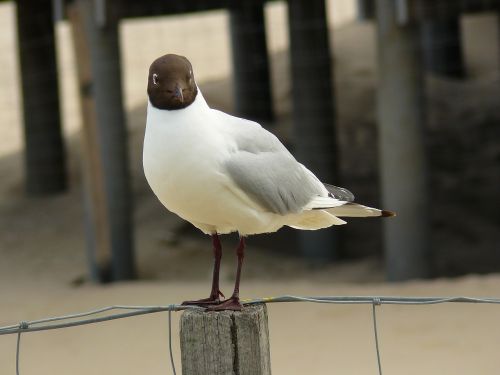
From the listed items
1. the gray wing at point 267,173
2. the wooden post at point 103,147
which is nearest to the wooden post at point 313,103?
the wooden post at point 103,147

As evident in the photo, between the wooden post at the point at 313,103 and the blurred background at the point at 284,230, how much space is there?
0.02 meters

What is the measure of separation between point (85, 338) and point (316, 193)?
13.9 feet

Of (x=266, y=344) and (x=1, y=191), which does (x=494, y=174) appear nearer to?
(x=1, y=191)

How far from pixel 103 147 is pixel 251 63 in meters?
4.80

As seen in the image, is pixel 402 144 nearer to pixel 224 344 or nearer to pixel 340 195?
pixel 340 195

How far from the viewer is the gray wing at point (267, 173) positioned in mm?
3129

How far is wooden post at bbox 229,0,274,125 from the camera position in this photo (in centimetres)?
1305

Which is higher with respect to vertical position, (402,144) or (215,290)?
(402,144)

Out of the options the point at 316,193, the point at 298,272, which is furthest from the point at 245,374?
the point at 298,272

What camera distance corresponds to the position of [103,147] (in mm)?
8984

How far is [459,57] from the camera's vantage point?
15.9m

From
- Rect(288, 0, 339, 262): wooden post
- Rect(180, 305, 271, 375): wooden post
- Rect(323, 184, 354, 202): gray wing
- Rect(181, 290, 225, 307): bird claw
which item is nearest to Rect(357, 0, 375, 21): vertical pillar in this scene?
Rect(288, 0, 339, 262): wooden post

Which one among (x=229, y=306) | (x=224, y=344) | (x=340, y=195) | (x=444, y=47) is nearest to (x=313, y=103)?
(x=444, y=47)

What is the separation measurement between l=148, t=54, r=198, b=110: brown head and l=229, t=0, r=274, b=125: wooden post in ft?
32.4
